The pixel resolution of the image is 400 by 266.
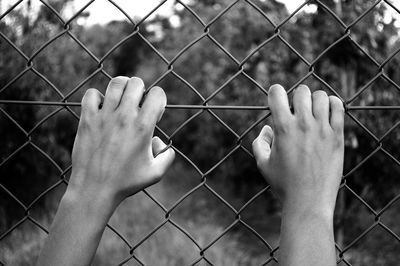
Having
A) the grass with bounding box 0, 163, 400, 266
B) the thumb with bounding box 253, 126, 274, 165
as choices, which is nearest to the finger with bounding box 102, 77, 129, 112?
the thumb with bounding box 253, 126, 274, 165

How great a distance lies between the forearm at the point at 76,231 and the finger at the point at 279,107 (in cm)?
38

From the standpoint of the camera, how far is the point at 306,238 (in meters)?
0.88

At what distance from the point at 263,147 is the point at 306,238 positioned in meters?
0.22

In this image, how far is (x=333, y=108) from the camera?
982 millimetres

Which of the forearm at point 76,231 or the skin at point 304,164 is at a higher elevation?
→ the forearm at point 76,231

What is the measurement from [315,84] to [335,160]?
5.78 ft

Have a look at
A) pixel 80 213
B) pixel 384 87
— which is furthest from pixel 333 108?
pixel 384 87

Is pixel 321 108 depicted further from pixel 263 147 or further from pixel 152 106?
A: pixel 152 106

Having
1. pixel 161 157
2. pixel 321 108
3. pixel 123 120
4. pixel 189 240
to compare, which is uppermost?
pixel 123 120

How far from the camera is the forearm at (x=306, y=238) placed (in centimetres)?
86

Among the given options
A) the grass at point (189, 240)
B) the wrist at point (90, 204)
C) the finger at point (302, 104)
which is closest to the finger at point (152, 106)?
the wrist at point (90, 204)

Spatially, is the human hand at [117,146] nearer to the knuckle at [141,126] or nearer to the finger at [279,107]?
the knuckle at [141,126]

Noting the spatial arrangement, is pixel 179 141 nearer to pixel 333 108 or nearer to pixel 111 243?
pixel 111 243

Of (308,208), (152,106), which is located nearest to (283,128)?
(308,208)
